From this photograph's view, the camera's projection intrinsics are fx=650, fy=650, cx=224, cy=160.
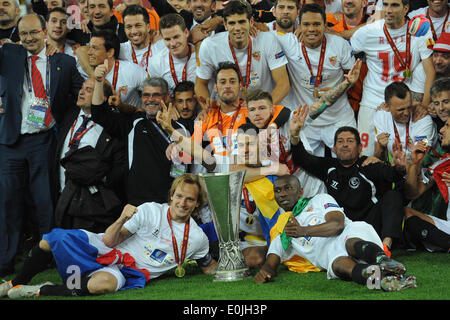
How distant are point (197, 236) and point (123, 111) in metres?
1.91

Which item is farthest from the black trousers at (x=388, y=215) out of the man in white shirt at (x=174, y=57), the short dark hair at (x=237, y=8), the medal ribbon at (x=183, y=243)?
the man in white shirt at (x=174, y=57)

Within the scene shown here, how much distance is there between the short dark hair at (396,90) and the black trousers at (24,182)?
11.4ft

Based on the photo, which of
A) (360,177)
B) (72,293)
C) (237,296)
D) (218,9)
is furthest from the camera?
(218,9)

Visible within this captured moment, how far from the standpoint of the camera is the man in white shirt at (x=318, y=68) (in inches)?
270

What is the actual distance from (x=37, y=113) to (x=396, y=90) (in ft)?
11.8

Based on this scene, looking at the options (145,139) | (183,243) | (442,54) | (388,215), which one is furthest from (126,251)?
(442,54)

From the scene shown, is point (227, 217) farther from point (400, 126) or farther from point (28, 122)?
point (28, 122)

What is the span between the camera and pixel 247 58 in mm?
6809

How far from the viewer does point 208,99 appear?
6.48 metres

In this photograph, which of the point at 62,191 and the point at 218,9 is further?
the point at 218,9

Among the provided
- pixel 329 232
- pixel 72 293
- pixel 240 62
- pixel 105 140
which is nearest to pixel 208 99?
pixel 240 62

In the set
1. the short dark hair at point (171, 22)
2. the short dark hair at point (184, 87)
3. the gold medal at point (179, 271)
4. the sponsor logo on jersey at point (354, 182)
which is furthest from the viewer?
the short dark hair at point (171, 22)

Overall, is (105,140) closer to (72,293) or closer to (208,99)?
(208,99)

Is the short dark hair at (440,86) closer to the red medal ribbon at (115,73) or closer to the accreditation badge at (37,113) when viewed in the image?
the red medal ribbon at (115,73)
